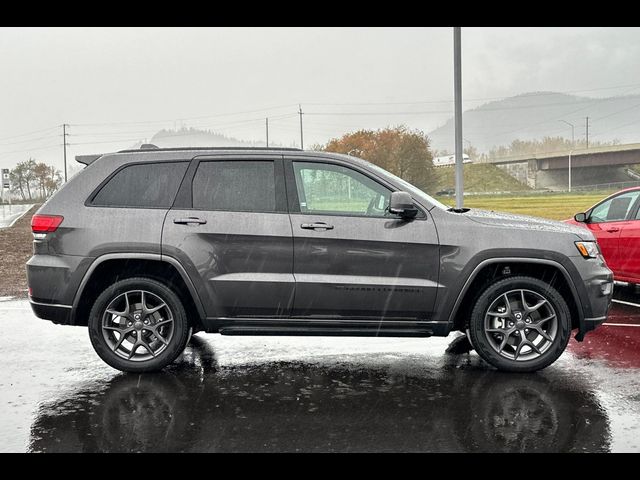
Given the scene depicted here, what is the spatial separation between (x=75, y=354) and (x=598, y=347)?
5.13 m

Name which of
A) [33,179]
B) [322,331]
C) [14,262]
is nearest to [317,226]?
[322,331]

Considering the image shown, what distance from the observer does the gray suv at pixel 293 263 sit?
5719mm

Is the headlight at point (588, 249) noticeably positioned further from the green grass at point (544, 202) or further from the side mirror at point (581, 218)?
the green grass at point (544, 202)

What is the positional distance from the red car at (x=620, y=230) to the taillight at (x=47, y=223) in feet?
23.0

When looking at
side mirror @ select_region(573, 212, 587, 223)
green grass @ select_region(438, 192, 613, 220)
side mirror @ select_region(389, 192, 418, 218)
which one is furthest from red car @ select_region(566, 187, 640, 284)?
green grass @ select_region(438, 192, 613, 220)

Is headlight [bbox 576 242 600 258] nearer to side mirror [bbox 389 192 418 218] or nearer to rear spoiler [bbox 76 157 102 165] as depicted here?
side mirror [bbox 389 192 418 218]

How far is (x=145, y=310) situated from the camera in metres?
5.82

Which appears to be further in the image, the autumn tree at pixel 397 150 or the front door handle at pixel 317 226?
the autumn tree at pixel 397 150

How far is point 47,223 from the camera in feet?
19.3

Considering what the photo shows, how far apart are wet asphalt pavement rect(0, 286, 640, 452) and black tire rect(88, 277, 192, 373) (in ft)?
→ 0.37

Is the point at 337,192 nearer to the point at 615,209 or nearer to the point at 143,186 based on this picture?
the point at 143,186

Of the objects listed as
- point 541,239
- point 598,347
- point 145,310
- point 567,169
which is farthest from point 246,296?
point 567,169

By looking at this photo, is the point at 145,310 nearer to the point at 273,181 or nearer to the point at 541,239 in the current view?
the point at 273,181

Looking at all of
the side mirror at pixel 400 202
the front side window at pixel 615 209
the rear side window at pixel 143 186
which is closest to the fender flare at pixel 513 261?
the side mirror at pixel 400 202
